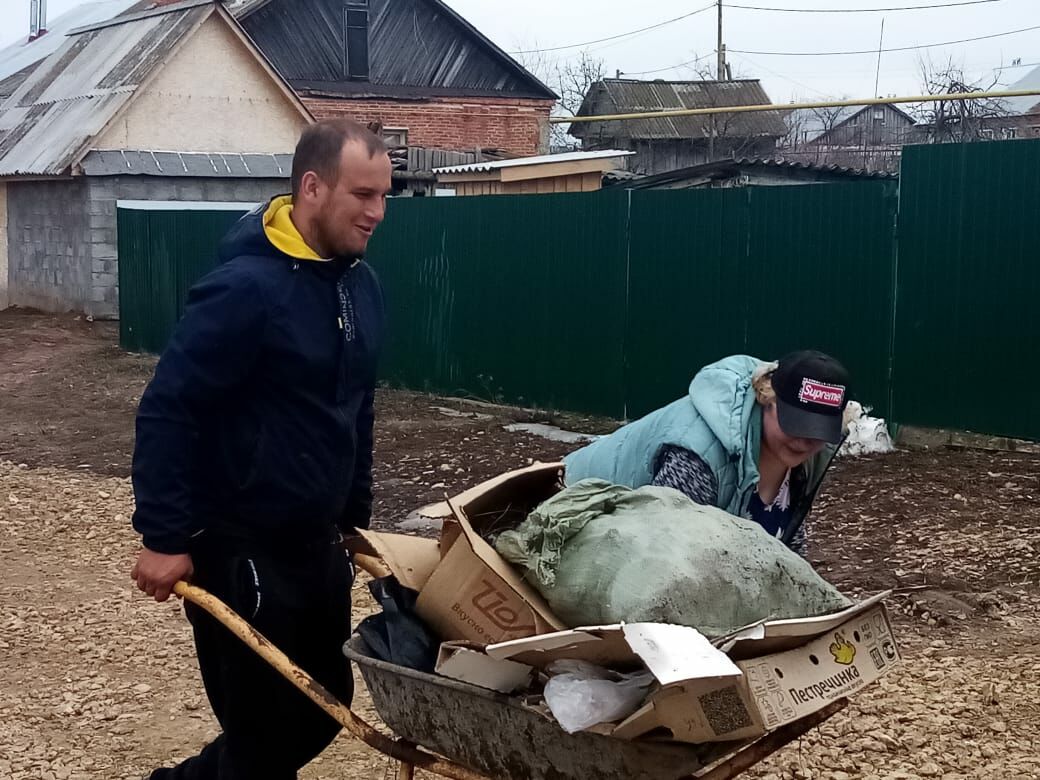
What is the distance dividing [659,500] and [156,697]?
120 inches

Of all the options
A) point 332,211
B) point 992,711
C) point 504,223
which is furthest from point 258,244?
point 504,223

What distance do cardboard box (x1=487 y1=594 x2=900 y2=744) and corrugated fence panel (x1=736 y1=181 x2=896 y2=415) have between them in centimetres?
730

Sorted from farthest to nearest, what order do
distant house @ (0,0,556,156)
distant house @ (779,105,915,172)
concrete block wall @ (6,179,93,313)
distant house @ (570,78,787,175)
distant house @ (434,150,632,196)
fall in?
distant house @ (570,78,787,175), distant house @ (779,105,915,172), distant house @ (0,0,556,156), concrete block wall @ (6,179,93,313), distant house @ (434,150,632,196)

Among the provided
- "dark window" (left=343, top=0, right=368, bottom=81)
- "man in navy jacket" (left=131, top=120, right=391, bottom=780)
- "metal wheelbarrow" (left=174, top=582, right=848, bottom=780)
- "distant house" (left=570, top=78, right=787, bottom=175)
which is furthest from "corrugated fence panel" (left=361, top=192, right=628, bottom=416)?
"distant house" (left=570, top=78, right=787, bottom=175)

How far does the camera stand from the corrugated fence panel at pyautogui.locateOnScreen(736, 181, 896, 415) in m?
9.87

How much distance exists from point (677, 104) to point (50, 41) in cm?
1710

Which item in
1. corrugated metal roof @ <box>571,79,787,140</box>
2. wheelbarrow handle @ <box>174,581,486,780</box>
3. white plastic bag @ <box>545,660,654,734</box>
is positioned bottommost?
wheelbarrow handle @ <box>174,581,486,780</box>

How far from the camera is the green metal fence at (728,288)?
30.8ft

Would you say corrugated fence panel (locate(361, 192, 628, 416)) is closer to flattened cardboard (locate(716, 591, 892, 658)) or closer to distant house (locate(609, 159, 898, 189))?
distant house (locate(609, 159, 898, 189))

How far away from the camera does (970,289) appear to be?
947 centimetres

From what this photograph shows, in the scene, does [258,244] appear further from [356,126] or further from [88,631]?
[88,631]

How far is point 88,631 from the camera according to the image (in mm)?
6258

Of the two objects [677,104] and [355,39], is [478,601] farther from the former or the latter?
[677,104]

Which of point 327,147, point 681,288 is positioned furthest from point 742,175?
point 327,147
